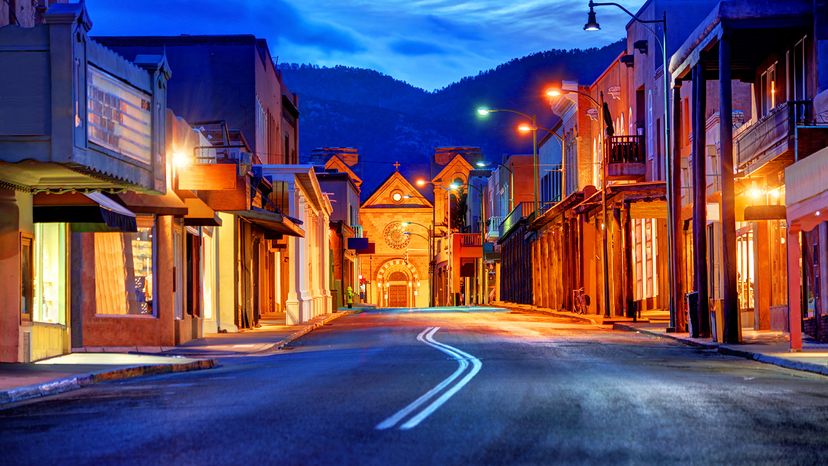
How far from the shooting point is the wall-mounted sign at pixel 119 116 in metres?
20.6

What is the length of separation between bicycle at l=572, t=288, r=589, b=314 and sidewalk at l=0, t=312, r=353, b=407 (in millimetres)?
22186

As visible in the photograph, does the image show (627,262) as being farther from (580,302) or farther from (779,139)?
(779,139)

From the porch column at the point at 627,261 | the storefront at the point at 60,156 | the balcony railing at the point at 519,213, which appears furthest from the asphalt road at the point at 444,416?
the balcony railing at the point at 519,213

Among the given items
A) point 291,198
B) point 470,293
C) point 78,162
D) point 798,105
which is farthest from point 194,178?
point 470,293

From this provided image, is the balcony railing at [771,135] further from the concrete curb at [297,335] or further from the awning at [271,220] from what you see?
the awning at [271,220]

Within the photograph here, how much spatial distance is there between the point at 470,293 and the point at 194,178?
97645mm

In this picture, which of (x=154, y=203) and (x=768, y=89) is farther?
(x=768, y=89)

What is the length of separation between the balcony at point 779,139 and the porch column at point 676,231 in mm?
1615

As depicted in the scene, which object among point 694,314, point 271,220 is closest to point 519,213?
point 271,220

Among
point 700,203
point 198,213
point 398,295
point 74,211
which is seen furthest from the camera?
point 398,295

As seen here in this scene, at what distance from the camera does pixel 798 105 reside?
27.9 metres

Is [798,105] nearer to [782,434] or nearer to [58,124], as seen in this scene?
[58,124]

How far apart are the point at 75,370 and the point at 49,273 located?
5379 mm

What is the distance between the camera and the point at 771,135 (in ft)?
94.9
